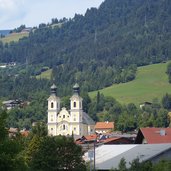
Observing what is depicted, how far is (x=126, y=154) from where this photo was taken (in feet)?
187

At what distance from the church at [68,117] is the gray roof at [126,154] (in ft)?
359

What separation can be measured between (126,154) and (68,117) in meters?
119

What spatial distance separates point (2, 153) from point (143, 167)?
44.4 feet

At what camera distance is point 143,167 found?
Answer: 3866 cm

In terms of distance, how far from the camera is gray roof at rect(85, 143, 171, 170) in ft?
174

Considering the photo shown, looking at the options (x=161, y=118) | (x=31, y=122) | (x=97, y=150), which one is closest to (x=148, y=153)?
(x=97, y=150)

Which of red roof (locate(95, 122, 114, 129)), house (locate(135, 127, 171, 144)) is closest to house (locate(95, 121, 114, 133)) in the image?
red roof (locate(95, 122, 114, 129))

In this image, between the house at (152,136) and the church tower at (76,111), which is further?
the church tower at (76,111)

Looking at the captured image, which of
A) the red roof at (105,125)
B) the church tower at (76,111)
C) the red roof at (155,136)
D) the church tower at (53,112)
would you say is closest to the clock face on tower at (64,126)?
the church tower at (76,111)

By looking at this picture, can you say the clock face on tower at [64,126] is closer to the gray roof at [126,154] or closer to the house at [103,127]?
the house at [103,127]

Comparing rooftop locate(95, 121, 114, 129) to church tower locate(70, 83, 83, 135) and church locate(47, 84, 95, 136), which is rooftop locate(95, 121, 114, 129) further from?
church tower locate(70, 83, 83, 135)

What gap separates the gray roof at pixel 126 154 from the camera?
5303cm

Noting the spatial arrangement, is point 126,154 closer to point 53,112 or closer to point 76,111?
point 76,111

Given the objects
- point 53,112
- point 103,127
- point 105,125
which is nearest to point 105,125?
point 105,125
